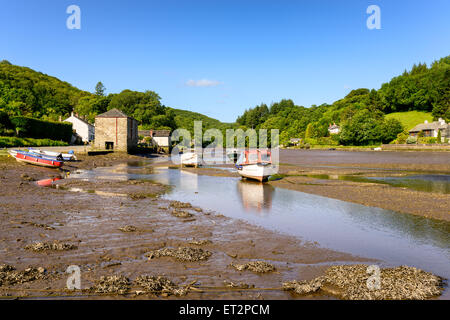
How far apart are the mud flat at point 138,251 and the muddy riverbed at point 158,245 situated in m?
0.02

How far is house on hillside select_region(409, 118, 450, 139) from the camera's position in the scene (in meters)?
103

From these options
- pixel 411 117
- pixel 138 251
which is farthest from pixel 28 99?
pixel 411 117

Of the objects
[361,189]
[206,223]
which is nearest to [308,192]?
[361,189]

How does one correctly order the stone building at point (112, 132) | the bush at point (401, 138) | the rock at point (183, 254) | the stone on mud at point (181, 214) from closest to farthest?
the rock at point (183, 254), the stone on mud at point (181, 214), the stone building at point (112, 132), the bush at point (401, 138)

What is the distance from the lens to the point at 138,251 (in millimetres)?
9000

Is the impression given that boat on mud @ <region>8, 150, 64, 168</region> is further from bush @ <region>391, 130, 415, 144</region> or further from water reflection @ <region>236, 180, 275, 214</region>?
bush @ <region>391, 130, 415, 144</region>

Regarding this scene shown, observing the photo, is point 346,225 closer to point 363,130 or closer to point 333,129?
point 363,130

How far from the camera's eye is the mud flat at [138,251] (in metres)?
6.59

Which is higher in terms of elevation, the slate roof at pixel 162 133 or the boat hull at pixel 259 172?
the slate roof at pixel 162 133

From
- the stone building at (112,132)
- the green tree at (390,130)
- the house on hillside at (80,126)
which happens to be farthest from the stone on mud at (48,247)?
the green tree at (390,130)

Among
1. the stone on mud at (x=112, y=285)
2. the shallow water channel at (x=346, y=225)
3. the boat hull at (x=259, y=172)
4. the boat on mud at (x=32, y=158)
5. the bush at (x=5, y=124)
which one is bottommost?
the shallow water channel at (x=346, y=225)

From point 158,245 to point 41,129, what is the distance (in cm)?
5737

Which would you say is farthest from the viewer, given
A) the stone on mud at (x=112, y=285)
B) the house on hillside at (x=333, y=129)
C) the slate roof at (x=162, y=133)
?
the house on hillside at (x=333, y=129)

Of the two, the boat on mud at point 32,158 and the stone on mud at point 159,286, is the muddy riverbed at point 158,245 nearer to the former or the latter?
the stone on mud at point 159,286
